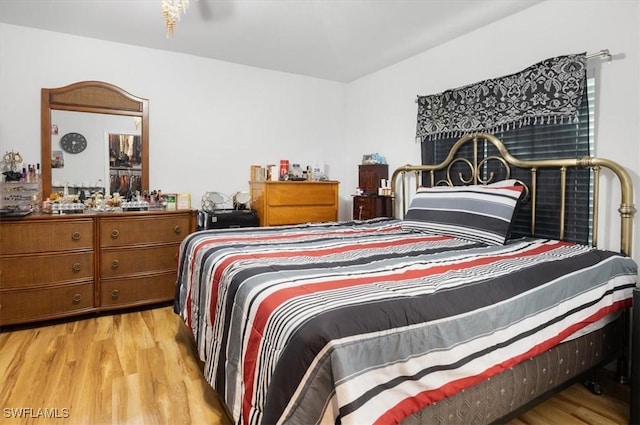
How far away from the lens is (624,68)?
2.11 metres

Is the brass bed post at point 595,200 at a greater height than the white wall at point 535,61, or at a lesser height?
lesser

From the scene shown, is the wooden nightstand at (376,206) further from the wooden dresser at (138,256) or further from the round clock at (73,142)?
the round clock at (73,142)

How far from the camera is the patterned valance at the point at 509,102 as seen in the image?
2273mm

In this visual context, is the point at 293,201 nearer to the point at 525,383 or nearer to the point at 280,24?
the point at 280,24

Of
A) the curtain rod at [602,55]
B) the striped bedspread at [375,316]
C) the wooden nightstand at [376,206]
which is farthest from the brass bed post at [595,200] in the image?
the wooden nightstand at [376,206]

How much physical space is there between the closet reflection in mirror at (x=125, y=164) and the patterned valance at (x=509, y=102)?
8.77 ft

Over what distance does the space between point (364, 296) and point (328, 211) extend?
275 centimetres

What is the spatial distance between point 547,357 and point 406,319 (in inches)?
33.5

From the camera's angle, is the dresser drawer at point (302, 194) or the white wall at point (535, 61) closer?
the white wall at point (535, 61)

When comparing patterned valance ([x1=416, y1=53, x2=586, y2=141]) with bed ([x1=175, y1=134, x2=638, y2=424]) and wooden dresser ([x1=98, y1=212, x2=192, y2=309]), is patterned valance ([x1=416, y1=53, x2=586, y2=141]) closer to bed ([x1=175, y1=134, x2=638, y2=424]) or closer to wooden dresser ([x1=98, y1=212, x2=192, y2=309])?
bed ([x1=175, y1=134, x2=638, y2=424])

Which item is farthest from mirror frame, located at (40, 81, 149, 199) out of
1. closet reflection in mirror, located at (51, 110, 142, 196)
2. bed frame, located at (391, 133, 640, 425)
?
bed frame, located at (391, 133, 640, 425)

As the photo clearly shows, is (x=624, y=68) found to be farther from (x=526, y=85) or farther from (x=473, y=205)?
(x=473, y=205)

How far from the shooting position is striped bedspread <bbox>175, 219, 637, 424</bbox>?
98 centimetres

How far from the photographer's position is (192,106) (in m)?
3.69
